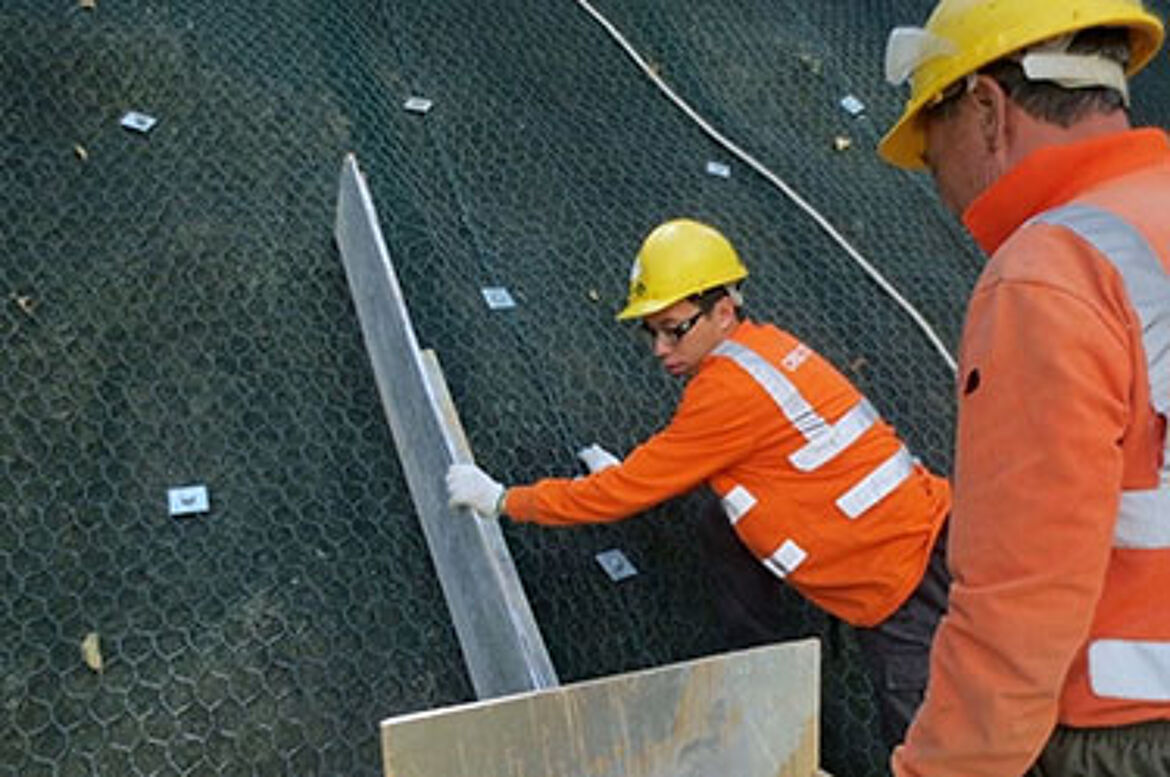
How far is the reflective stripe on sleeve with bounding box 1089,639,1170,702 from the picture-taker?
1280 mm

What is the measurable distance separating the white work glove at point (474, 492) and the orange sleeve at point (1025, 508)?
1.27 meters

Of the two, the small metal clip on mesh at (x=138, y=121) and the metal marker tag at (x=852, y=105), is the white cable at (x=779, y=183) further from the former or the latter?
the small metal clip on mesh at (x=138, y=121)

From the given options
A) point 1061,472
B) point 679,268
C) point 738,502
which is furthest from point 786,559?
point 1061,472

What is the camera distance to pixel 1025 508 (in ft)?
3.79

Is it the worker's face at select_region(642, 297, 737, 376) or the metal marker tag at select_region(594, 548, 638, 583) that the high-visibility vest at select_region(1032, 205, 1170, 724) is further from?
the metal marker tag at select_region(594, 548, 638, 583)

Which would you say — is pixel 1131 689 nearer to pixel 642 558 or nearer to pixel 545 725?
pixel 545 725

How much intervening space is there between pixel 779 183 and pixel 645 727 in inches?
97.3

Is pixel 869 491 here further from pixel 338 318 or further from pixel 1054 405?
pixel 338 318

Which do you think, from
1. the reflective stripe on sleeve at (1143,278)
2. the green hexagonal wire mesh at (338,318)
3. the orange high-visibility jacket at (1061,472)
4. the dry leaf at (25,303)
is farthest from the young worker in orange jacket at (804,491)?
the dry leaf at (25,303)

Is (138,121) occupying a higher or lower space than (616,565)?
higher

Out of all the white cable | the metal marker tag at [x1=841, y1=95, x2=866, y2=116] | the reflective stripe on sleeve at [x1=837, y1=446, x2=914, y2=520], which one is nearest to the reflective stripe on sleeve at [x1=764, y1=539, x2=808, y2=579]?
the reflective stripe on sleeve at [x1=837, y1=446, x2=914, y2=520]

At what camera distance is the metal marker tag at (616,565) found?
271 cm

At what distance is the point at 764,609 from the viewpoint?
8.52ft

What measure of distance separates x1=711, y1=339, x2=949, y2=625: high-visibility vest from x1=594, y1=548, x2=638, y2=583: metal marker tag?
444 millimetres
